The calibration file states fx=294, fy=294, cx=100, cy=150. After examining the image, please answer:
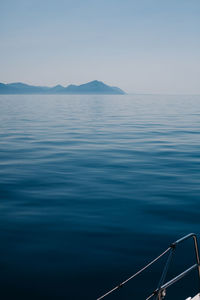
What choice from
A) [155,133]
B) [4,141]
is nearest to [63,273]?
[4,141]

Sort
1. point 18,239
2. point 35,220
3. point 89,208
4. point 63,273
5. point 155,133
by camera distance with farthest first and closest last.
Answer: point 155,133
point 89,208
point 35,220
point 18,239
point 63,273

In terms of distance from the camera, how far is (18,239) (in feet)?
29.1

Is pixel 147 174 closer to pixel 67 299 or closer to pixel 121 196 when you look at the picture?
pixel 121 196

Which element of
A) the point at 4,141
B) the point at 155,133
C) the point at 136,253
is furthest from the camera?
the point at 155,133

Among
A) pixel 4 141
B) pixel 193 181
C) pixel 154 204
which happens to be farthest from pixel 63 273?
pixel 4 141

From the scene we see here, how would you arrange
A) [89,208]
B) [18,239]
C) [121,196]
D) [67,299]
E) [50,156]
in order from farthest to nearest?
[50,156], [121,196], [89,208], [18,239], [67,299]

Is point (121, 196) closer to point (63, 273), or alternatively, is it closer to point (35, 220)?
point (35, 220)

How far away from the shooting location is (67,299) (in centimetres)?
637

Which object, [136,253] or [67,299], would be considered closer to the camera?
[67,299]

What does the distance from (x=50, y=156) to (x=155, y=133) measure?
14.0 m

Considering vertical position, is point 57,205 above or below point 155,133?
below

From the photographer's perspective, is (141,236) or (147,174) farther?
(147,174)

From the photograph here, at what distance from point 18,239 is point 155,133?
2352 centimetres

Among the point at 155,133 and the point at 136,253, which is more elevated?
the point at 155,133
